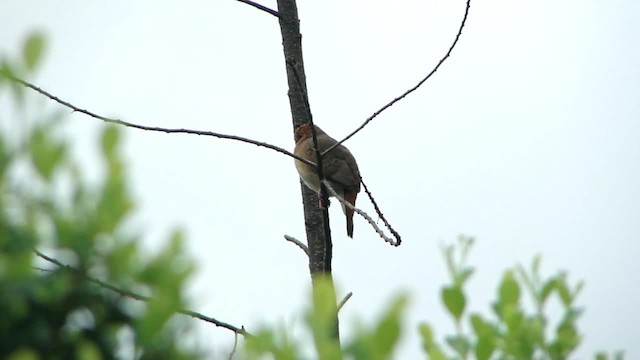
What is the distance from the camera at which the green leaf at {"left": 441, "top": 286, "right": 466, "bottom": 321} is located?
175 centimetres

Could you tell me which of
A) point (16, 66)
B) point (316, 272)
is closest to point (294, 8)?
point (316, 272)

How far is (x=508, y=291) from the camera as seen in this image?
1.80 meters

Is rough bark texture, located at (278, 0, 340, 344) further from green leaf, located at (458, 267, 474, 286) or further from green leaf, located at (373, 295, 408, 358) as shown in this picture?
green leaf, located at (373, 295, 408, 358)

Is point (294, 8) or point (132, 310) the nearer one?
point (132, 310)

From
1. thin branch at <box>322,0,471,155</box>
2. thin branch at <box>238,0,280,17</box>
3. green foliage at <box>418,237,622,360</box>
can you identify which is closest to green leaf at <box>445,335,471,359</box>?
green foliage at <box>418,237,622,360</box>

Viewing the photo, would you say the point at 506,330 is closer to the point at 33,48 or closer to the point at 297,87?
the point at 33,48

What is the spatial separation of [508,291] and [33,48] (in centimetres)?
96

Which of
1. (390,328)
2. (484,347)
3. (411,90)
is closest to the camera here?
(390,328)

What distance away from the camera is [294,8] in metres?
4.60

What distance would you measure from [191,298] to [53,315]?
19cm

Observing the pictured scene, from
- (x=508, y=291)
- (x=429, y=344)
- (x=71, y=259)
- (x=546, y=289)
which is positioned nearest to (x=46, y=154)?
(x=71, y=259)

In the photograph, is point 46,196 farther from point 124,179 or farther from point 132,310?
point 132,310

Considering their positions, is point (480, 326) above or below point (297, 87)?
below

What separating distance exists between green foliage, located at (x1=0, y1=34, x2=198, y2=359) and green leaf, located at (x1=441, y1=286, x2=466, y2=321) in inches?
23.1
